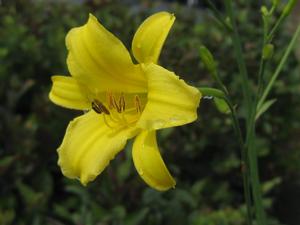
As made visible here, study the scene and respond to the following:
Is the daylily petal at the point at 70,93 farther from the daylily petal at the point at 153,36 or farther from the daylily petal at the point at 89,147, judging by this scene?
the daylily petal at the point at 153,36

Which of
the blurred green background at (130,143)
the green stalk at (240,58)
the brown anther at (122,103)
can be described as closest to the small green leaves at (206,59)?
the green stalk at (240,58)

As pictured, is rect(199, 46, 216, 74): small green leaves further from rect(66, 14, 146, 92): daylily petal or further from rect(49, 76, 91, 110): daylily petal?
rect(49, 76, 91, 110): daylily petal

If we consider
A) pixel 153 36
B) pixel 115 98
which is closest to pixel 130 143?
pixel 115 98

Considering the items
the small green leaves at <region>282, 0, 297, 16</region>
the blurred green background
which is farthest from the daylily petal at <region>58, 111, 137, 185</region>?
the blurred green background

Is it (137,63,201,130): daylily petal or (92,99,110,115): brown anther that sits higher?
(137,63,201,130): daylily petal

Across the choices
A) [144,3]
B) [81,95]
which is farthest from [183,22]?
[81,95]

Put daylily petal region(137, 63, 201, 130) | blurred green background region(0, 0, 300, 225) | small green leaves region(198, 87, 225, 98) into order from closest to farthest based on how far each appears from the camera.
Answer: daylily petal region(137, 63, 201, 130)
small green leaves region(198, 87, 225, 98)
blurred green background region(0, 0, 300, 225)
